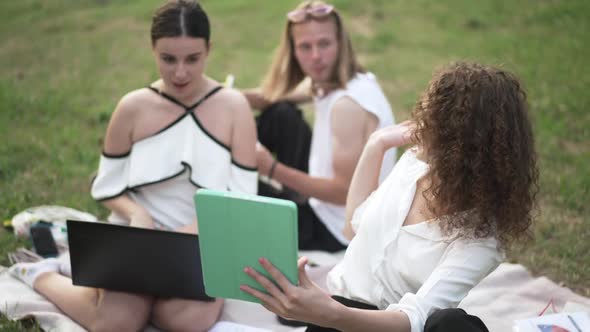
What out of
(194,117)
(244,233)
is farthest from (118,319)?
(244,233)

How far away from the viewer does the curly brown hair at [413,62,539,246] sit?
7.02 ft

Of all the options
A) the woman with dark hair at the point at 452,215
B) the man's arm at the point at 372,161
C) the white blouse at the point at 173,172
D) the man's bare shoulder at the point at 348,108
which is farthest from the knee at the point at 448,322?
the man's bare shoulder at the point at 348,108

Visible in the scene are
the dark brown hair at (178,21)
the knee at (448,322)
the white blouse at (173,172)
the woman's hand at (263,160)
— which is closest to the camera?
the knee at (448,322)

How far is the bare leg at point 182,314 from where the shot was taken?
118 inches

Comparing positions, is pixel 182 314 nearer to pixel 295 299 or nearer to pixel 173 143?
pixel 173 143

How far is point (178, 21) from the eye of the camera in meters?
3.15

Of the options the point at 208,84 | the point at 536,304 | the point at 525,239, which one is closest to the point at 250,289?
the point at 525,239

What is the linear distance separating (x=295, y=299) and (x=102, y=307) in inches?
52.9

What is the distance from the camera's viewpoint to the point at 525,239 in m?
2.41

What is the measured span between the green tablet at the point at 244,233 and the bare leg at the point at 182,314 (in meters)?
0.97

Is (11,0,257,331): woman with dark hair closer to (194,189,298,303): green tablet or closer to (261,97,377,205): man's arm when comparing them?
(261,97,377,205): man's arm

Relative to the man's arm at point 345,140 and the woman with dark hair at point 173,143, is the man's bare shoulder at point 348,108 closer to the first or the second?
the man's arm at point 345,140

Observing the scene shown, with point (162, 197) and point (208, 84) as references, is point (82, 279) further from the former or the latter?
point (208, 84)

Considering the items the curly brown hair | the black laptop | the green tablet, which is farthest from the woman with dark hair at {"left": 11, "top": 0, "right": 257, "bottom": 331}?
the curly brown hair
